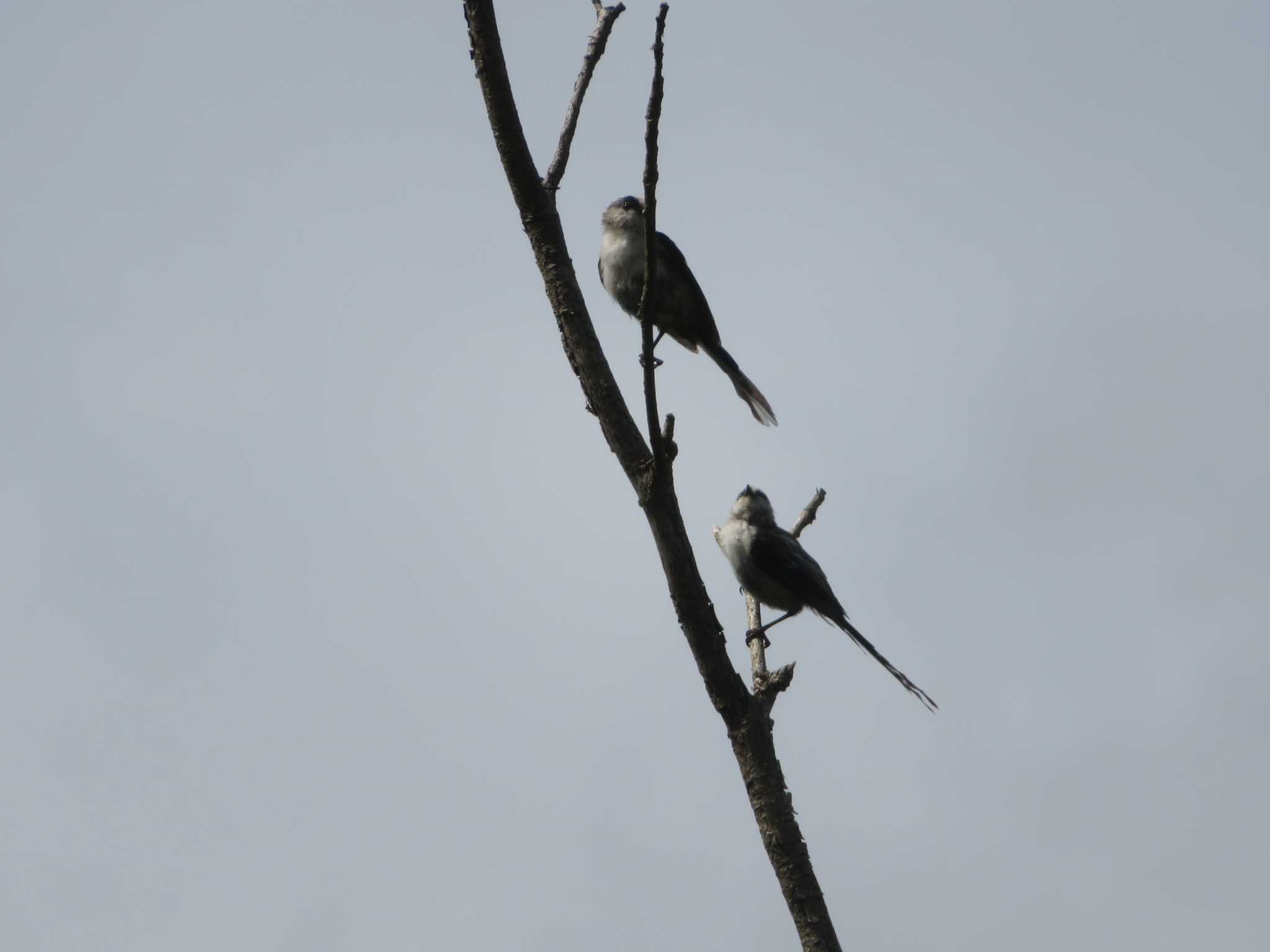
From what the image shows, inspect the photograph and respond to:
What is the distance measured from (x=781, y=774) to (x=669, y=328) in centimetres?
454

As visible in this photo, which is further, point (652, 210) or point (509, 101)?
point (509, 101)

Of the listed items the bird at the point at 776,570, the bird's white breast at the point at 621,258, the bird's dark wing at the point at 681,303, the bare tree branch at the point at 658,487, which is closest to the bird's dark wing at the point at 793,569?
the bird at the point at 776,570

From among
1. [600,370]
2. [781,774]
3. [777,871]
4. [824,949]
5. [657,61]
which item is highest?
[657,61]

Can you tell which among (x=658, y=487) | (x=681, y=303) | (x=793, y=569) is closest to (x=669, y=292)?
(x=681, y=303)

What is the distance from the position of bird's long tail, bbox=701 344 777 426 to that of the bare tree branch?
12.5ft

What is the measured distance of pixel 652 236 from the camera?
3801mm

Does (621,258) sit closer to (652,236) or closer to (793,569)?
(793,569)

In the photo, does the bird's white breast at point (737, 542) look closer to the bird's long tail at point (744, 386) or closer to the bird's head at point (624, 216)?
the bird's long tail at point (744, 386)

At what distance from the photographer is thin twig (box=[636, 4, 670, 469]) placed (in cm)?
346

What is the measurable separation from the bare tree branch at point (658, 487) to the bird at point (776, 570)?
3.34 meters

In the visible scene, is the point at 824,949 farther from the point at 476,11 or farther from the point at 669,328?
the point at 669,328

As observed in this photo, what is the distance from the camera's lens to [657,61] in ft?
11.3

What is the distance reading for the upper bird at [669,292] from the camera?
7793 millimetres

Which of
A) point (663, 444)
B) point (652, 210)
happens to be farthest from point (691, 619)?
point (652, 210)
